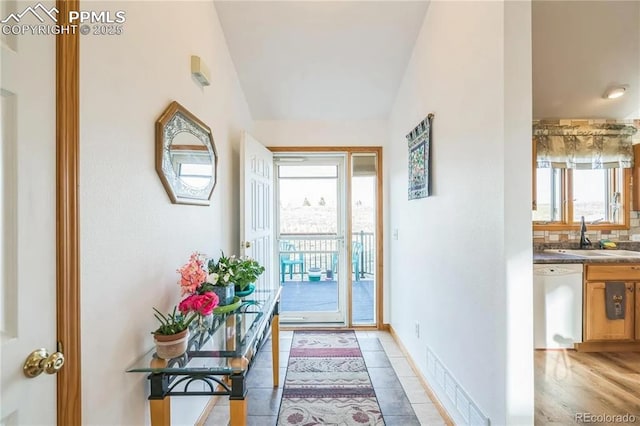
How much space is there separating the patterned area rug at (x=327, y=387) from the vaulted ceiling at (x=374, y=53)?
2532 mm

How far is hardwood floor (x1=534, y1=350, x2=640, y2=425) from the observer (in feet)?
6.42

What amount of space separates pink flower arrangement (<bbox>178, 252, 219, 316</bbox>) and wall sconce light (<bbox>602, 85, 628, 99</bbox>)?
384cm

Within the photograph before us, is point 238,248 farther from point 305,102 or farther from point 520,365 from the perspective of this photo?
point 520,365

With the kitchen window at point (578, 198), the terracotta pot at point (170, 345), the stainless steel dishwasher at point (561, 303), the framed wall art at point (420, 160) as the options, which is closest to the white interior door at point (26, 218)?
the terracotta pot at point (170, 345)

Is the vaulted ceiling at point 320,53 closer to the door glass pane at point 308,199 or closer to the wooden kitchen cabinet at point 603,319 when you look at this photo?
the door glass pane at point 308,199

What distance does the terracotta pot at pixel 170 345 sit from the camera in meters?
1.21

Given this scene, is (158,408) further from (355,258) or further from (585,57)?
(585,57)

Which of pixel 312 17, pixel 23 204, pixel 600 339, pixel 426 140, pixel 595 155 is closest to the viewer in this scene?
pixel 23 204

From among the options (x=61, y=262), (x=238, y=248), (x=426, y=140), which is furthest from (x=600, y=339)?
(x=61, y=262)

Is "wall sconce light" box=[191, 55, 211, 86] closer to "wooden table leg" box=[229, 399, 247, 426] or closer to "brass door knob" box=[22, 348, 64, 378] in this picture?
"brass door knob" box=[22, 348, 64, 378]

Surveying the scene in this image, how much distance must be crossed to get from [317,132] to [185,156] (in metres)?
2.06

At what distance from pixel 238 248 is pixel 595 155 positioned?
3.85 metres

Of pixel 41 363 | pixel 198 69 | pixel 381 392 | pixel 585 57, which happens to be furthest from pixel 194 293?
pixel 585 57

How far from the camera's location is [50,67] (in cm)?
87
